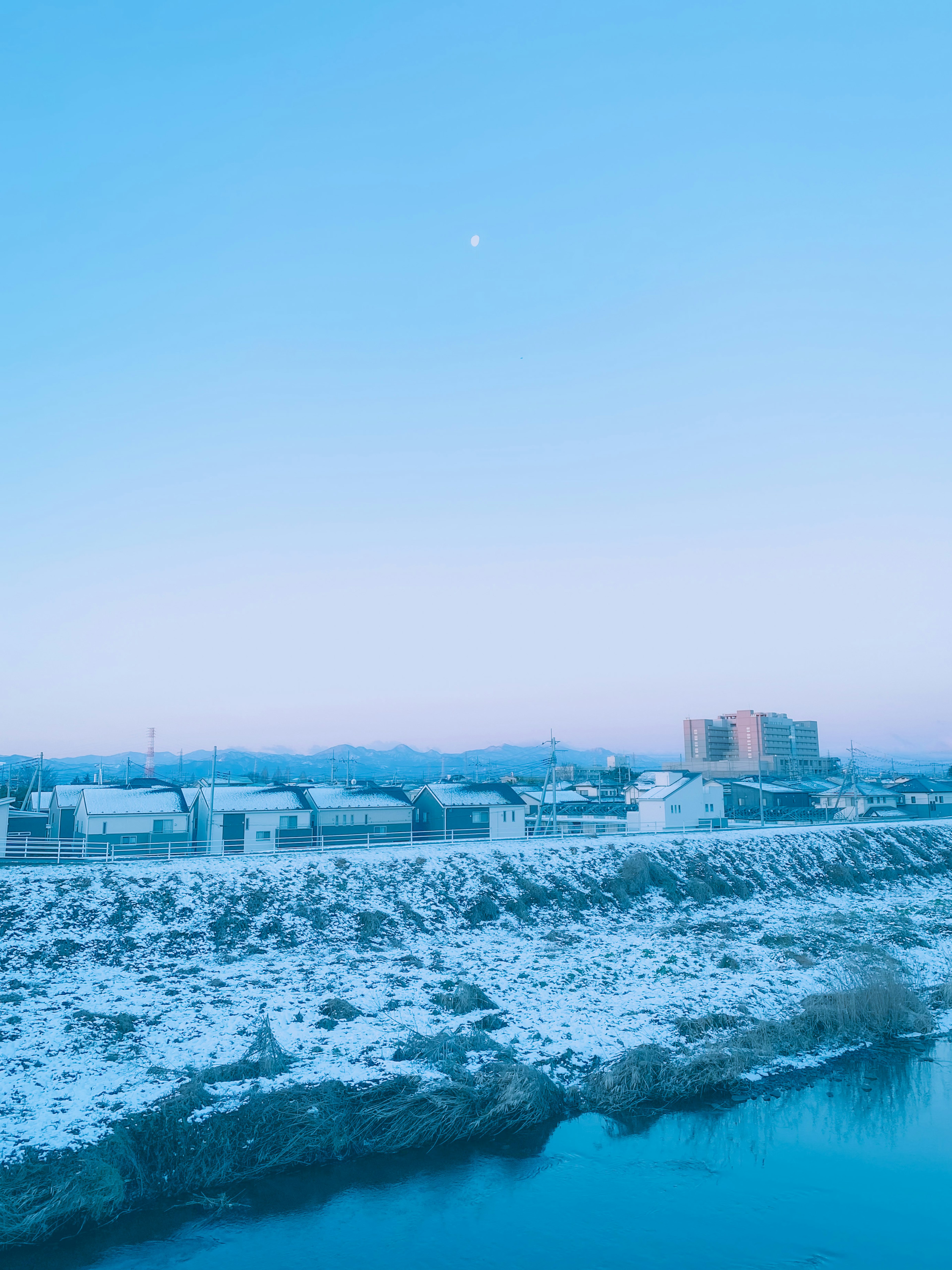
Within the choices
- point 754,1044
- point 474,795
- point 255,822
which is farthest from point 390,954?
point 474,795

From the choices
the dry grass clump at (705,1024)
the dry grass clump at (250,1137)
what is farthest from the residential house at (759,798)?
the dry grass clump at (250,1137)

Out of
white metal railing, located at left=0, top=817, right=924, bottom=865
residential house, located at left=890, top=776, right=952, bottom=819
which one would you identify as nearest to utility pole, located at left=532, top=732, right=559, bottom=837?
white metal railing, located at left=0, top=817, right=924, bottom=865

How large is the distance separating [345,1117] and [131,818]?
3261cm

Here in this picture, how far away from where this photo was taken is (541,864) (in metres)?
39.5

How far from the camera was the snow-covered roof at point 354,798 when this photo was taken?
163ft

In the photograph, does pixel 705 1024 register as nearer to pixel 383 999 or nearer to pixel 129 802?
pixel 383 999

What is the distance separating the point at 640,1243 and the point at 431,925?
18.9 metres

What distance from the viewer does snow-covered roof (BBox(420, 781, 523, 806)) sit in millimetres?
52594

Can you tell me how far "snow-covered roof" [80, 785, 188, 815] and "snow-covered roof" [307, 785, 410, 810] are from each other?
7.90 metres

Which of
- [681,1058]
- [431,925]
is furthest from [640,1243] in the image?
[431,925]

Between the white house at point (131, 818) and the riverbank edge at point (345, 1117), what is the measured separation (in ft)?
95.0

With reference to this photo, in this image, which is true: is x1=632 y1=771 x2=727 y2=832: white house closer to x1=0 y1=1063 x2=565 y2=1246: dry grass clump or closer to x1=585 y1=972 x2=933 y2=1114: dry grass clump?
x1=585 y1=972 x2=933 y2=1114: dry grass clump

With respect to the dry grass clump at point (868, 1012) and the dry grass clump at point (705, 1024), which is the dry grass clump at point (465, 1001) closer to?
the dry grass clump at point (705, 1024)

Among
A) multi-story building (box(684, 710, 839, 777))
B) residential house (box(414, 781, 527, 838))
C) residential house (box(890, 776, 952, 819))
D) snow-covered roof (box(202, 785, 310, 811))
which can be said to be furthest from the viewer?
multi-story building (box(684, 710, 839, 777))
